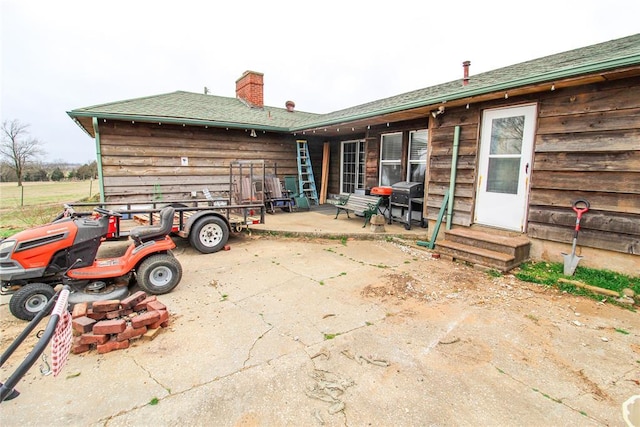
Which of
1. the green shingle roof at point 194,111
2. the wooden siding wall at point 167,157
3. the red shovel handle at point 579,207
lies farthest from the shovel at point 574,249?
the wooden siding wall at point 167,157

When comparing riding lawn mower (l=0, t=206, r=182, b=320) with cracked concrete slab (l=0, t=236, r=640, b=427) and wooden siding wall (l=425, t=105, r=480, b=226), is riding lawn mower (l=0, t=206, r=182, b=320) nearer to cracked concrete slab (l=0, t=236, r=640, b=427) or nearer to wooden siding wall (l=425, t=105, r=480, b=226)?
cracked concrete slab (l=0, t=236, r=640, b=427)

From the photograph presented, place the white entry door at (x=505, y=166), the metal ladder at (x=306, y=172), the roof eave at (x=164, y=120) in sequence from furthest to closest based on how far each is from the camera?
the metal ladder at (x=306, y=172)
the roof eave at (x=164, y=120)
the white entry door at (x=505, y=166)

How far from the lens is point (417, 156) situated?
25.3 ft

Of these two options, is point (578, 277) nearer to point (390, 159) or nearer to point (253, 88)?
point (390, 159)

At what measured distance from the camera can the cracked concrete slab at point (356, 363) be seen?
1967 millimetres

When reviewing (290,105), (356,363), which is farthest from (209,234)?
(290,105)

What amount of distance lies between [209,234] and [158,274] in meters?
1.89

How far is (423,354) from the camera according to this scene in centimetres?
262

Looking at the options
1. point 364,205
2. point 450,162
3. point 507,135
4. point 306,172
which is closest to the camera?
point 507,135

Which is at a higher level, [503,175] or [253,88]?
[253,88]

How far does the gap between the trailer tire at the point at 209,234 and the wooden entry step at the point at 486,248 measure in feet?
13.1

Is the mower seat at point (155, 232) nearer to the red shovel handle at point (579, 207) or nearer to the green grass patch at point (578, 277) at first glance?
the green grass patch at point (578, 277)

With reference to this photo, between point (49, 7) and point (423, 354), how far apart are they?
822 cm

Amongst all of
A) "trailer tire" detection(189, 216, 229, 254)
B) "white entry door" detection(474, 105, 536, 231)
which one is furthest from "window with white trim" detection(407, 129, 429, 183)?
"trailer tire" detection(189, 216, 229, 254)
